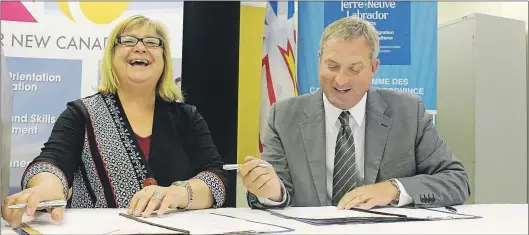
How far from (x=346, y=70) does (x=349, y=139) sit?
0.36m

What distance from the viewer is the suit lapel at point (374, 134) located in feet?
6.97

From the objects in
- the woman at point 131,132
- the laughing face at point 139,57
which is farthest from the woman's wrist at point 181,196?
the laughing face at point 139,57

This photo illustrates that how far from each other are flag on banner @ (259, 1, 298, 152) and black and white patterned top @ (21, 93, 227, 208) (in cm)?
73

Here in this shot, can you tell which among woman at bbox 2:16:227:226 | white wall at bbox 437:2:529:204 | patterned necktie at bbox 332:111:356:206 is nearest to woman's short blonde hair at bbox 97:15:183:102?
woman at bbox 2:16:227:226

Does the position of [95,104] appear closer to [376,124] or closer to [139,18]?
[139,18]

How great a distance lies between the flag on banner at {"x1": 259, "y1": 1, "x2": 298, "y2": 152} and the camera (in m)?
3.22

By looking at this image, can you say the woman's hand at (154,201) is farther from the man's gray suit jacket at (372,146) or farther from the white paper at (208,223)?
the man's gray suit jacket at (372,146)

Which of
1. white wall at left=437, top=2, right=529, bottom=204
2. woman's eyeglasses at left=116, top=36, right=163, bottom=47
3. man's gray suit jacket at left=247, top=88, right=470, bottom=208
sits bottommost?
man's gray suit jacket at left=247, top=88, right=470, bottom=208

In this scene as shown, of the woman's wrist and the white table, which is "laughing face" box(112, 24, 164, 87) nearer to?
the woman's wrist

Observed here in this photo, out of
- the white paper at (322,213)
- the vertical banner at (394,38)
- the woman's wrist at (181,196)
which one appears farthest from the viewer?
the vertical banner at (394,38)

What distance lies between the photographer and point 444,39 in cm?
462

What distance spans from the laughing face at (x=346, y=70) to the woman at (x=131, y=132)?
0.57m

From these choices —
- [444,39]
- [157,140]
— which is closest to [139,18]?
[157,140]

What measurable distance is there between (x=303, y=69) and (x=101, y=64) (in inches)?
44.6
